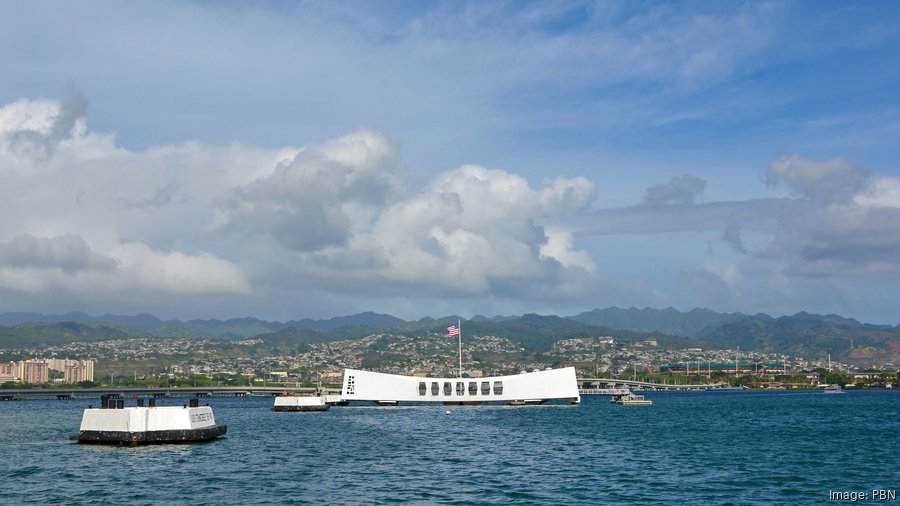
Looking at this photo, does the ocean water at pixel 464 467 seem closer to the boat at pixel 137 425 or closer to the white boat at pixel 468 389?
the boat at pixel 137 425

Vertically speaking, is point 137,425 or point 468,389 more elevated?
point 137,425

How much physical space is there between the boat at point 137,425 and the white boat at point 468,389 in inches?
3331

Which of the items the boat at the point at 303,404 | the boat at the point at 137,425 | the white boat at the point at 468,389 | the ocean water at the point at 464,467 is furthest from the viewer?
the white boat at the point at 468,389

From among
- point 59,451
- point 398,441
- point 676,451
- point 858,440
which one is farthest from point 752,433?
point 59,451

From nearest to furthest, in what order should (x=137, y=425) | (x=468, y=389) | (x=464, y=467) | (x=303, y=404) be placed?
(x=464, y=467)
(x=137, y=425)
(x=303, y=404)
(x=468, y=389)

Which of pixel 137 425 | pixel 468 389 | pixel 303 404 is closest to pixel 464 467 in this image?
pixel 137 425

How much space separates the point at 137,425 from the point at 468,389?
9791 centimetres

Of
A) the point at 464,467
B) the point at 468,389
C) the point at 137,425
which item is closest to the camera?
the point at 464,467

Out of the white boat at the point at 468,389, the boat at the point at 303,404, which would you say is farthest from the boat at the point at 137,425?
the white boat at the point at 468,389

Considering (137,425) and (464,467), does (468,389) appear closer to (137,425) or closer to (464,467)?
(137,425)

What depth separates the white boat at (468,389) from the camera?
→ 157 m

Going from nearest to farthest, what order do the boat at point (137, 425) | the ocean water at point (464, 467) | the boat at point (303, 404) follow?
the ocean water at point (464, 467), the boat at point (137, 425), the boat at point (303, 404)

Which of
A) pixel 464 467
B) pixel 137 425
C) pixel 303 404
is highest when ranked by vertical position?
pixel 137 425

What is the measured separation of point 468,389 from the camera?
162 meters
